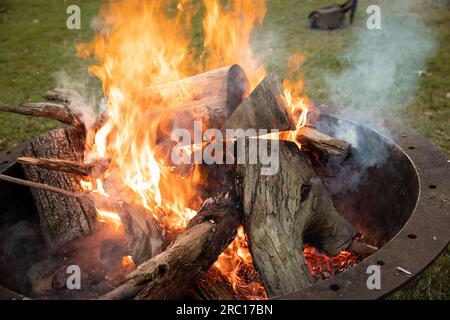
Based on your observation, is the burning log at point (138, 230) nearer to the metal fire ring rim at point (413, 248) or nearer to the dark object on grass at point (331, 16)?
the metal fire ring rim at point (413, 248)

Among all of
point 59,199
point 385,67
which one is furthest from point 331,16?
point 59,199

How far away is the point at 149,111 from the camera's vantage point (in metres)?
3.03

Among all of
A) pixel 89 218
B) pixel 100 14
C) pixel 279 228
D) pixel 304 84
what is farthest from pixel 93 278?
pixel 100 14

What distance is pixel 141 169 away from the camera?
3.00 m

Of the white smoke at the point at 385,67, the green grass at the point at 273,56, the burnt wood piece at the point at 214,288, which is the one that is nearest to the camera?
the burnt wood piece at the point at 214,288

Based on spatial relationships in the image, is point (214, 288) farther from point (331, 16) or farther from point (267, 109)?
point (331, 16)

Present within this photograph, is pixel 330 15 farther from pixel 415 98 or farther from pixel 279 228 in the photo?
pixel 279 228

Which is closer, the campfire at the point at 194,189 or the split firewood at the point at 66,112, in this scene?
the campfire at the point at 194,189

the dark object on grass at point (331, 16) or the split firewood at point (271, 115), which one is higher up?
the dark object on grass at point (331, 16)

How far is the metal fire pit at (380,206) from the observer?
6.16ft

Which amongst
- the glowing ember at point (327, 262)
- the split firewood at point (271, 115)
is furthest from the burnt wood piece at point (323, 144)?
the glowing ember at point (327, 262)

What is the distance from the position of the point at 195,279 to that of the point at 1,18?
11.2 metres

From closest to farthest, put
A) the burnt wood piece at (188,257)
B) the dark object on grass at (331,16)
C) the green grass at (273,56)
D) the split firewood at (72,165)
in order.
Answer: the burnt wood piece at (188,257), the split firewood at (72,165), the green grass at (273,56), the dark object on grass at (331,16)

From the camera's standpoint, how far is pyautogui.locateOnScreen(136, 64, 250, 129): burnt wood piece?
112 inches
